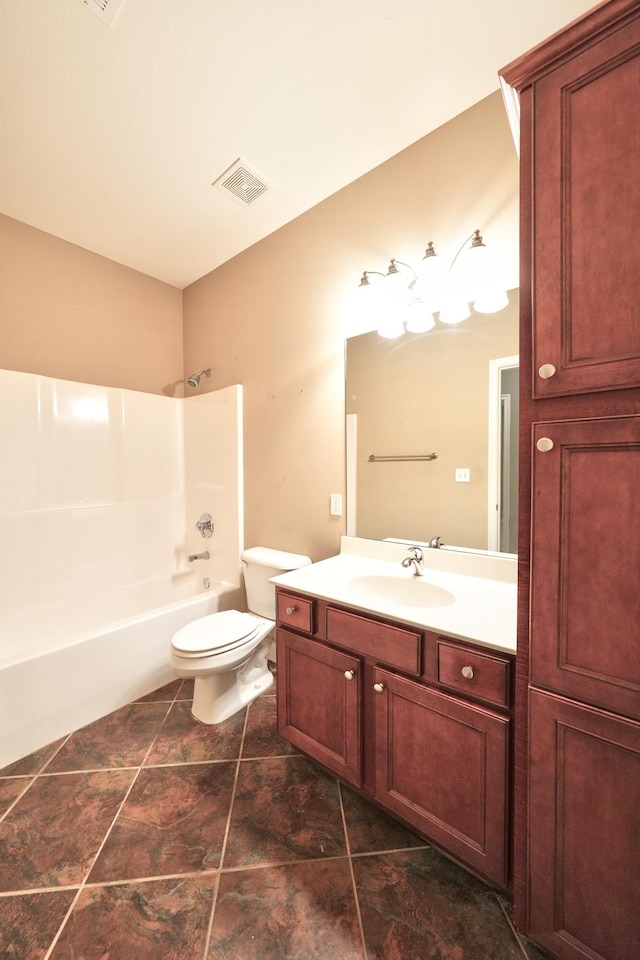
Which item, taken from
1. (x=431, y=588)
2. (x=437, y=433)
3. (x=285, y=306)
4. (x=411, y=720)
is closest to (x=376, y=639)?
(x=411, y=720)

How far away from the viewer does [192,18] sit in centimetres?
120

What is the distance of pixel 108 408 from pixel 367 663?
2.25 m

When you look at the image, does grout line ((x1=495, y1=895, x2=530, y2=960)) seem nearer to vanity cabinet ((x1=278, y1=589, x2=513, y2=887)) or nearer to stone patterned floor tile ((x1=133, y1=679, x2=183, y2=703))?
vanity cabinet ((x1=278, y1=589, x2=513, y2=887))

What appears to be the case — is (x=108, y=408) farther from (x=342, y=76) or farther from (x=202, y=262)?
(x=342, y=76)

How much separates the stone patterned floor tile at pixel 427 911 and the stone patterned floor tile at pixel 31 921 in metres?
0.85

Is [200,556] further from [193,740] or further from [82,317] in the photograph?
[82,317]

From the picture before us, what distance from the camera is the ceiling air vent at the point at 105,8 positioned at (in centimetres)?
114

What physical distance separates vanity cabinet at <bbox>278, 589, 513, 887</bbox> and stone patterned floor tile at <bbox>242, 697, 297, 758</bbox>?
0.24m

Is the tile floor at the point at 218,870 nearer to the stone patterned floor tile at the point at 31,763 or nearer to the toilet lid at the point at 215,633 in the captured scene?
the stone patterned floor tile at the point at 31,763

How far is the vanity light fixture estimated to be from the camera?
1.43 metres

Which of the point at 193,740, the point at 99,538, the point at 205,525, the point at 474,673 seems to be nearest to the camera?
the point at 474,673

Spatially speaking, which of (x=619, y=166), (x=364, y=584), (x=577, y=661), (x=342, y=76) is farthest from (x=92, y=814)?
(x=342, y=76)

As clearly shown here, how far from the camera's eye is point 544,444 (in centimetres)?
82

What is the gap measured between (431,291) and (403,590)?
1315 millimetres
